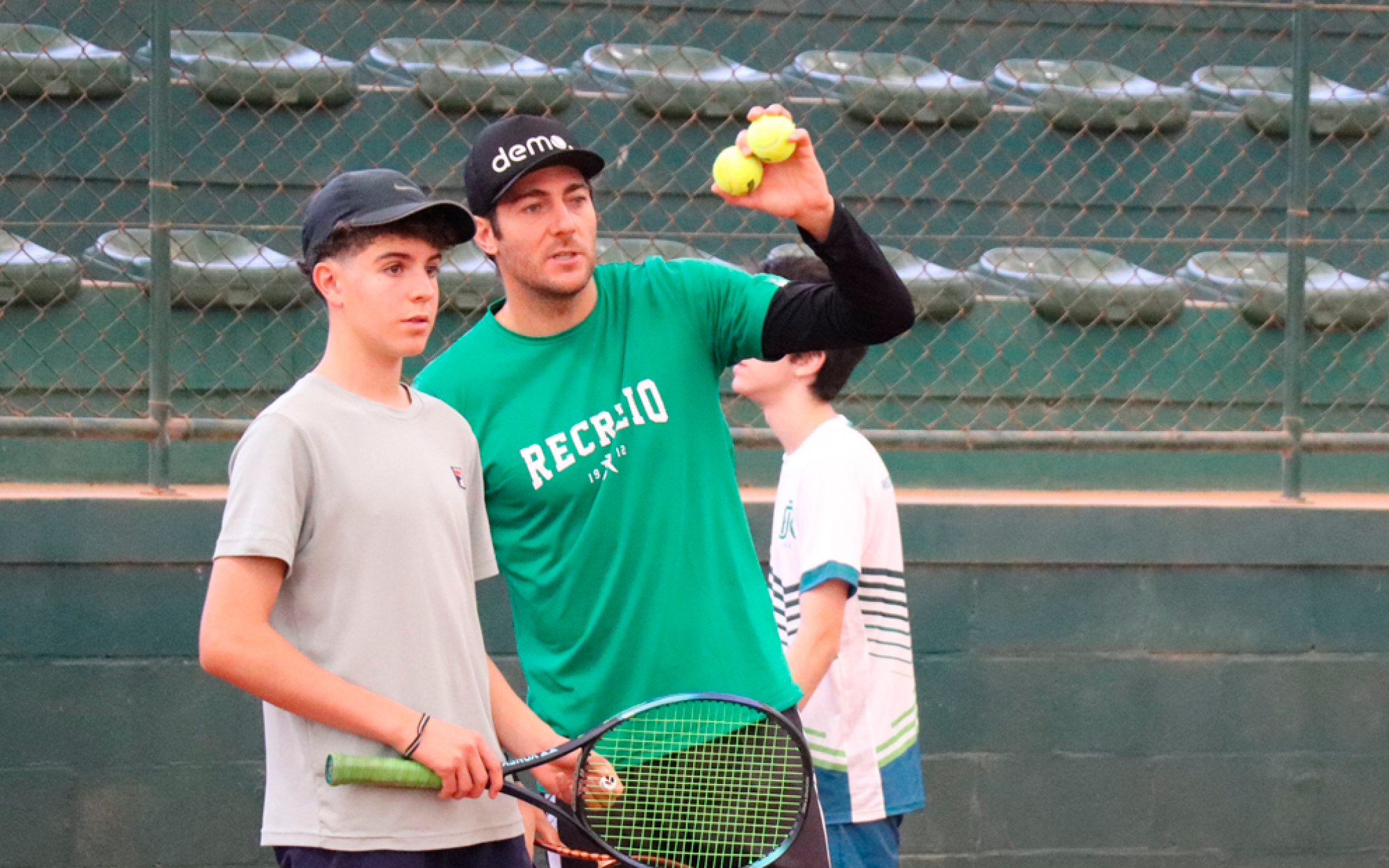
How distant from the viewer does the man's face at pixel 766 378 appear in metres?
3.00

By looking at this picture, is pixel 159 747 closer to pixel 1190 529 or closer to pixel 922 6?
pixel 1190 529

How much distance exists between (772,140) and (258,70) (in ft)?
10.1

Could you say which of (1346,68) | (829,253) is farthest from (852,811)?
(1346,68)

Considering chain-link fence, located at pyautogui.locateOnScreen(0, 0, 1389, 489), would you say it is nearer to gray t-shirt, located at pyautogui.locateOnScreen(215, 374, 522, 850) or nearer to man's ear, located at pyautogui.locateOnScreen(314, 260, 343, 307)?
man's ear, located at pyautogui.locateOnScreen(314, 260, 343, 307)

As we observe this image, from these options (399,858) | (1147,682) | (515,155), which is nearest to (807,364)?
(515,155)

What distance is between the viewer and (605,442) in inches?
91.2

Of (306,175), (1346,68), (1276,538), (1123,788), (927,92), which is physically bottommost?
(1123,788)

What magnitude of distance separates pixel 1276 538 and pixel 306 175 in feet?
10.8

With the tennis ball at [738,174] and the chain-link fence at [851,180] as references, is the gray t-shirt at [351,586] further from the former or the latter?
the chain-link fence at [851,180]

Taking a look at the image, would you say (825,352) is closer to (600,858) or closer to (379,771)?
(600,858)

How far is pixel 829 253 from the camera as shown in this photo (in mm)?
2129

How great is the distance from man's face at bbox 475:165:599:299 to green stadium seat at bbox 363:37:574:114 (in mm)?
2469

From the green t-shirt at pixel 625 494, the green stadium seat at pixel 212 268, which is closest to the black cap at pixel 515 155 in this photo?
the green t-shirt at pixel 625 494

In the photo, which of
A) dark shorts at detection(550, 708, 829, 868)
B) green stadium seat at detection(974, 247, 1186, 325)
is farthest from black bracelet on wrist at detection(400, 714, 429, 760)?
green stadium seat at detection(974, 247, 1186, 325)
